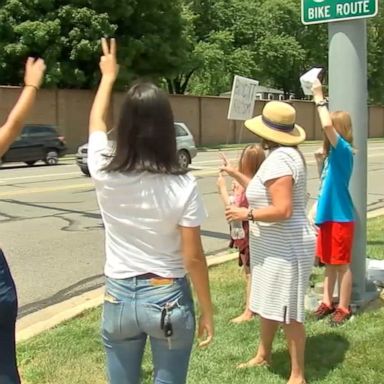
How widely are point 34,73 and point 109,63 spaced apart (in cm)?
37

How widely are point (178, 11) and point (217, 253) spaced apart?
91.2 feet

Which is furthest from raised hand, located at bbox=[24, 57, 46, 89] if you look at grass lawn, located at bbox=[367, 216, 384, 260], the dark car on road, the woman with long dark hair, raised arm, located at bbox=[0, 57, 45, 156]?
the dark car on road

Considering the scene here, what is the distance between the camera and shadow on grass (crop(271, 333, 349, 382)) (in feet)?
13.8

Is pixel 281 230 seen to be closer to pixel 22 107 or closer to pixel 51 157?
pixel 22 107

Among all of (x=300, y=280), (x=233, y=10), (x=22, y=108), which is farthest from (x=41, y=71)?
(x=233, y=10)

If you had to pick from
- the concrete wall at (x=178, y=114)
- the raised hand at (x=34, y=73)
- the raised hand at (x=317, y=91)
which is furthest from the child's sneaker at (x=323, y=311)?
the concrete wall at (x=178, y=114)

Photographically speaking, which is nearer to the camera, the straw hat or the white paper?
the straw hat

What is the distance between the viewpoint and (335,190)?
16.0 ft

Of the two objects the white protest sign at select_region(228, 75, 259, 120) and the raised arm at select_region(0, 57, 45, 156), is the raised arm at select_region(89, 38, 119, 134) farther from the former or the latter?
Answer: the white protest sign at select_region(228, 75, 259, 120)

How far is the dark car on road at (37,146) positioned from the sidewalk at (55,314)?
18.1m

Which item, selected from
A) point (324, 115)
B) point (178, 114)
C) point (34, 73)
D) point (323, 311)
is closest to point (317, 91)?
point (324, 115)

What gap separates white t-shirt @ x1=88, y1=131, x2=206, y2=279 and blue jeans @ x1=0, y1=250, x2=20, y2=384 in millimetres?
454

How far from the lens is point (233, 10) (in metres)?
49.5

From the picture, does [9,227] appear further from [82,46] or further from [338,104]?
[82,46]
